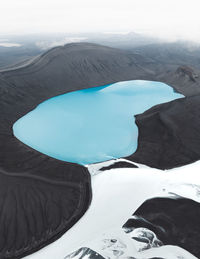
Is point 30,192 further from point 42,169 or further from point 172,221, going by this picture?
point 172,221

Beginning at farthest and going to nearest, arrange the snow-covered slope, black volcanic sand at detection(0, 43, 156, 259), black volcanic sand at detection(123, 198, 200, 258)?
1. black volcanic sand at detection(0, 43, 156, 259)
2. black volcanic sand at detection(123, 198, 200, 258)
3. the snow-covered slope

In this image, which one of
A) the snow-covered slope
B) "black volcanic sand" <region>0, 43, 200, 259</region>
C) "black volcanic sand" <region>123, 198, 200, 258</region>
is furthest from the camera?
"black volcanic sand" <region>0, 43, 200, 259</region>

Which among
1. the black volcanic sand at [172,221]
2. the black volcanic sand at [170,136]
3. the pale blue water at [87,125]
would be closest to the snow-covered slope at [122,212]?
the black volcanic sand at [172,221]

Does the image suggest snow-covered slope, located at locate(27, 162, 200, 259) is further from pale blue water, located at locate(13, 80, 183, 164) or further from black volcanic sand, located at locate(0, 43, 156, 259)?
pale blue water, located at locate(13, 80, 183, 164)

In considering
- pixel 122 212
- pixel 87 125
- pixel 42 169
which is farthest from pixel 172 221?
pixel 87 125

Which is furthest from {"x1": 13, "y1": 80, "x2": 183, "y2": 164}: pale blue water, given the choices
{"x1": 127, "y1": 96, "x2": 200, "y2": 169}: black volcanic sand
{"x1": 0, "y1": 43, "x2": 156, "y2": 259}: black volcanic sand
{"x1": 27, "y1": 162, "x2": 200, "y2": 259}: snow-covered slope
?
{"x1": 27, "y1": 162, "x2": 200, "y2": 259}: snow-covered slope

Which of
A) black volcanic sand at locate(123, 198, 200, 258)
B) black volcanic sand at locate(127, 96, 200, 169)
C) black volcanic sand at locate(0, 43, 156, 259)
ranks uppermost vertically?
black volcanic sand at locate(127, 96, 200, 169)

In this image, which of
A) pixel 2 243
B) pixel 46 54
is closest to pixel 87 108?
pixel 2 243
